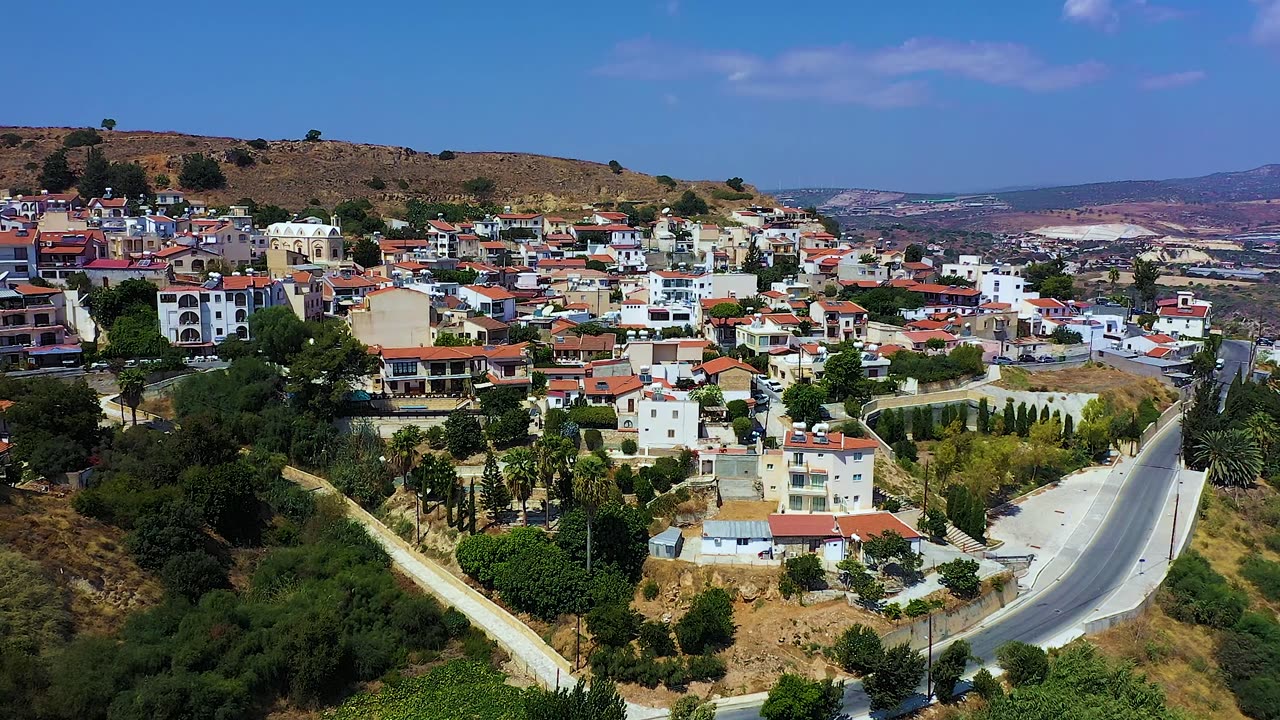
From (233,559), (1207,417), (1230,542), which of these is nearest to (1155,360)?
(1207,417)

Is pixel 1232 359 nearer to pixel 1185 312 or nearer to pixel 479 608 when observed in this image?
pixel 1185 312

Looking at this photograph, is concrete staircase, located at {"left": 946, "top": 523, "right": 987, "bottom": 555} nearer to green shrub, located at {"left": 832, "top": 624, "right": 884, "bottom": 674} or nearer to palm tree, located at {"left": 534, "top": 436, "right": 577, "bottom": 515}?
green shrub, located at {"left": 832, "top": 624, "right": 884, "bottom": 674}

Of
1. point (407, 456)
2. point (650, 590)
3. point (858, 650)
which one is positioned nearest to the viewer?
point (858, 650)

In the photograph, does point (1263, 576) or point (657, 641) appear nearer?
point (657, 641)

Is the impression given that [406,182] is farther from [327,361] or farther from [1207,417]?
[1207,417]

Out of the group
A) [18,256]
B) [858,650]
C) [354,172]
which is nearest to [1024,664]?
[858,650]

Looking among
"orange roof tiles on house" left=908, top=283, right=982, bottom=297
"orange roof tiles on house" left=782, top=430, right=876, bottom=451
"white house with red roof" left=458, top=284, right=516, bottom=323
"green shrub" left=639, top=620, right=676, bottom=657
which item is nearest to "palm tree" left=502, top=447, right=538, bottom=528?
"green shrub" left=639, top=620, right=676, bottom=657
